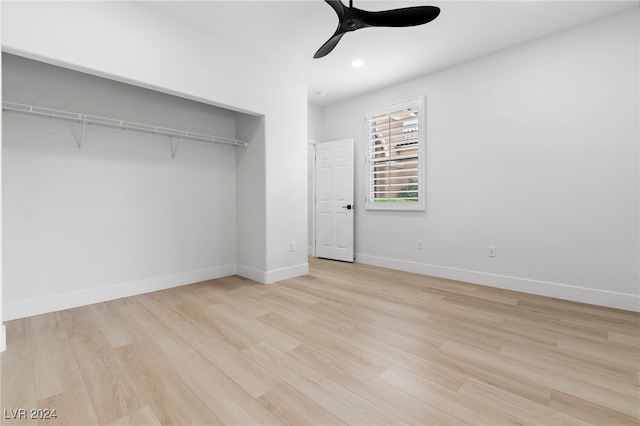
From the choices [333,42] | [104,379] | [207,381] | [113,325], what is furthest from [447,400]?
[333,42]

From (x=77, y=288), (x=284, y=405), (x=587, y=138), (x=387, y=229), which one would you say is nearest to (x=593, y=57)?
(x=587, y=138)

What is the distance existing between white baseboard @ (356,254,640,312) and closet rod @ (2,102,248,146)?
310cm

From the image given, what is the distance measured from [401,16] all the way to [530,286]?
327 centimetres

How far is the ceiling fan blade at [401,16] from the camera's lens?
2.16 m

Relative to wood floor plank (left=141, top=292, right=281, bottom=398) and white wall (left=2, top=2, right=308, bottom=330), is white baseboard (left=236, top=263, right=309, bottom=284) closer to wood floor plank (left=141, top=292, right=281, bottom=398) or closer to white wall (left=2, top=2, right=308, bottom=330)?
white wall (left=2, top=2, right=308, bottom=330)

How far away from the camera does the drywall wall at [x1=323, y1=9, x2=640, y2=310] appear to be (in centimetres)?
296

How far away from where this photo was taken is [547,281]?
3385 millimetres

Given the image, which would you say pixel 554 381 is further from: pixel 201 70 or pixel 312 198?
pixel 312 198

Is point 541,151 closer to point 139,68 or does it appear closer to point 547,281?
point 547,281

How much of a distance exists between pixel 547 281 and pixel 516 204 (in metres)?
0.94

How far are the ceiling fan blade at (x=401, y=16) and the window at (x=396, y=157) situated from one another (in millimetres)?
2219

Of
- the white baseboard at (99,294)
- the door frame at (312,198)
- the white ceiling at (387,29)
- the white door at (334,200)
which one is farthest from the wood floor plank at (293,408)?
the door frame at (312,198)

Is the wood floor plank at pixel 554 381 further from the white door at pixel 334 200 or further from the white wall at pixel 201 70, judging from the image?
the white door at pixel 334 200

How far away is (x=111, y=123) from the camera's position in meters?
2.99
